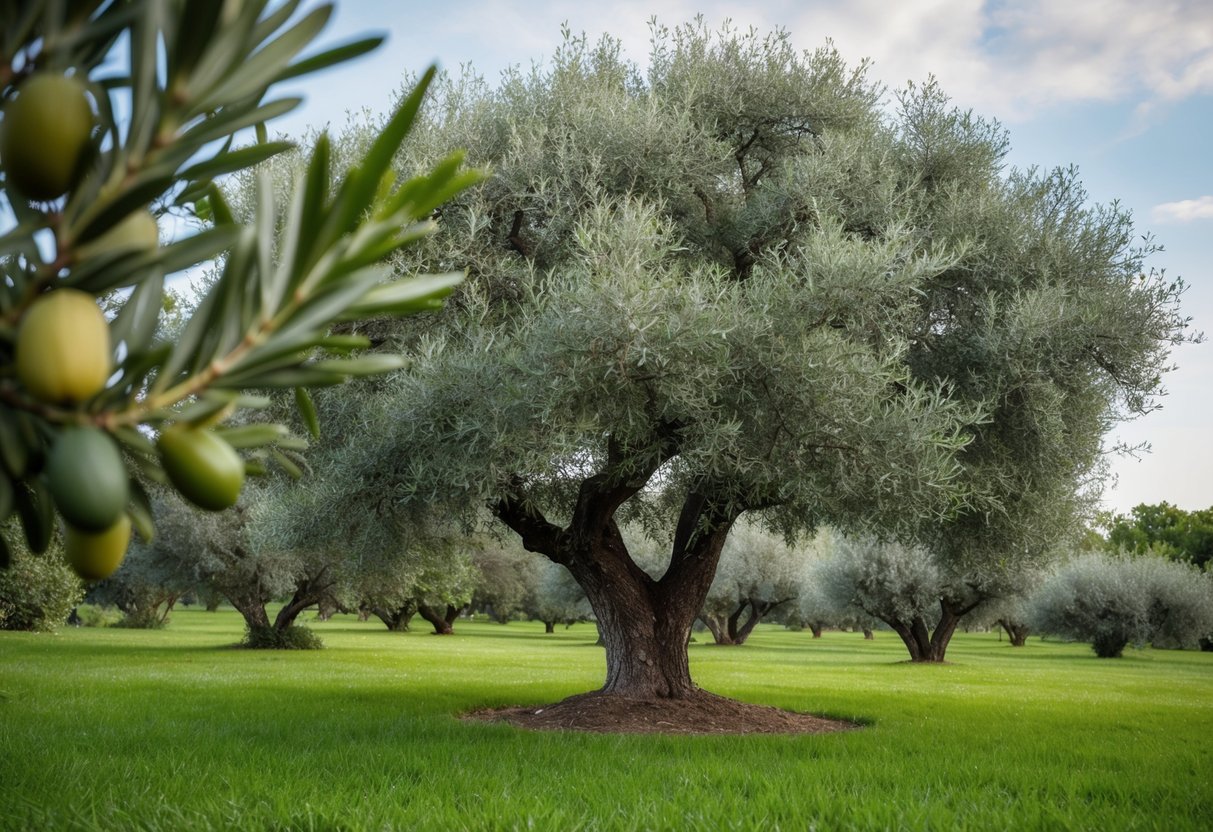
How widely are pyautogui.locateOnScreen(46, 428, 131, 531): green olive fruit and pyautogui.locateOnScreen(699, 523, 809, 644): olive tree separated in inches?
1919

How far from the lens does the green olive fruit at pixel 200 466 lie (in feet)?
3.18

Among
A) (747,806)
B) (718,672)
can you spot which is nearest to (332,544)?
(747,806)

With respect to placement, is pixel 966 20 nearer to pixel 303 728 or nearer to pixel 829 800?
pixel 829 800

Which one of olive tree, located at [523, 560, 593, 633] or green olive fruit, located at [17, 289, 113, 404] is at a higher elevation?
green olive fruit, located at [17, 289, 113, 404]

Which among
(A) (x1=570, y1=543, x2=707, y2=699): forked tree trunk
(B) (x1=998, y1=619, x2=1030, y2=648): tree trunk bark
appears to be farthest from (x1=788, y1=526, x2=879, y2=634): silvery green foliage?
(A) (x1=570, y1=543, x2=707, y2=699): forked tree trunk

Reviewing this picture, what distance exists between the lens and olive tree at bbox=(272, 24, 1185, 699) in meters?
9.27

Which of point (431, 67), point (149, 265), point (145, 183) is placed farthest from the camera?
point (431, 67)

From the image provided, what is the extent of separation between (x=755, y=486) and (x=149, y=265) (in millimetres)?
10318

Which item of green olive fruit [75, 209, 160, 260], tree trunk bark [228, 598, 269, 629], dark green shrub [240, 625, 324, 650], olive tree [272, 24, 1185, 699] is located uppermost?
olive tree [272, 24, 1185, 699]

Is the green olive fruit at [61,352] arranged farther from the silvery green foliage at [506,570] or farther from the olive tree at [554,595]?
the silvery green foliage at [506,570]

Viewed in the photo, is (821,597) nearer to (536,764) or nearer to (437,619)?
(437,619)

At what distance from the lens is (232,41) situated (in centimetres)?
108

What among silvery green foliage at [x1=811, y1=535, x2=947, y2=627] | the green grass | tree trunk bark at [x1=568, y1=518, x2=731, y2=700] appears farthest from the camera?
silvery green foliage at [x1=811, y1=535, x2=947, y2=627]

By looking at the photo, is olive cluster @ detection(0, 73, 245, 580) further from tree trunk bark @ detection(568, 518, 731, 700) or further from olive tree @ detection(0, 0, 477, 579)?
tree trunk bark @ detection(568, 518, 731, 700)
